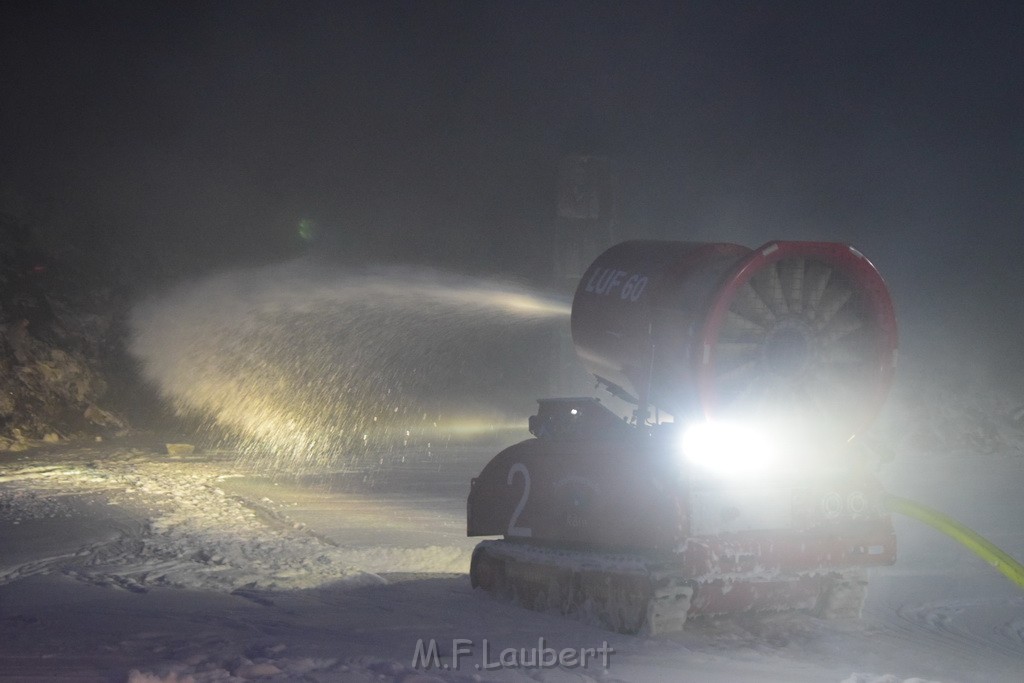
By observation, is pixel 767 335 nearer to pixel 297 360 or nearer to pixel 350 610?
pixel 350 610

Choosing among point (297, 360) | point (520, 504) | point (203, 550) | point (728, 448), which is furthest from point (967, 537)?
point (297, 360)

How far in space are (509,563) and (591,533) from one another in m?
0.99

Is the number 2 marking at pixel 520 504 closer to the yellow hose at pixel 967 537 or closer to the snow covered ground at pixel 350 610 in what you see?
the snow covered ground at pixel 350 610

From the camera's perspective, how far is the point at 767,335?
246 inches

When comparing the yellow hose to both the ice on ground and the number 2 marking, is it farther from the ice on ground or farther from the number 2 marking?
the ice on ground

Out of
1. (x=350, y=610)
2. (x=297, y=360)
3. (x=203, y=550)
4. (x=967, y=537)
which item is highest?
(x=297, y=360)

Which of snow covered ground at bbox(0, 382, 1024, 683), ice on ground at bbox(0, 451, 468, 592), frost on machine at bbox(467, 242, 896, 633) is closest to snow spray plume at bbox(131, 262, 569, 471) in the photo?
ice on ground at bbox(0, 451, 468, 592)

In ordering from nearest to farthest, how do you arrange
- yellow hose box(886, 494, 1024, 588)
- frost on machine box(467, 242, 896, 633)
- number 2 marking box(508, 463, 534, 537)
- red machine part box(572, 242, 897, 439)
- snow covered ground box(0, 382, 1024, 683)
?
snow covered ground box(0, 382, 1024, 683) → frost on machine box(467, 242, 896, 633) → red machine part box(572, 242, 897, 439) → yellow hose box(886, 494, 1024, 588) → number 2 marking box(508, 463, 534, 537)

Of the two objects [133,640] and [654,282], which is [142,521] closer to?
[133,640]

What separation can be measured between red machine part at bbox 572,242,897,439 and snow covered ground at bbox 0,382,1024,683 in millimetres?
1424

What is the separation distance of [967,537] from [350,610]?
4106 mm

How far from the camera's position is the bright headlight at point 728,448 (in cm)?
584

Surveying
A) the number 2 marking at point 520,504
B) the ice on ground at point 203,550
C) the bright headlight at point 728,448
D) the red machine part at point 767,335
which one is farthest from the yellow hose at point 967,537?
the ice on ground at point 203,550

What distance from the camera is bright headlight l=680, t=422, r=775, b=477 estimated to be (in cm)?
584
